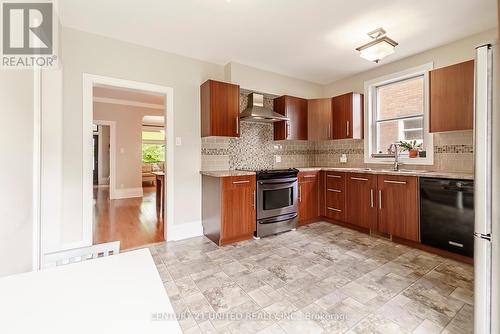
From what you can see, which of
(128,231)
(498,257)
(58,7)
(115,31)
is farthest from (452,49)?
(128,231)

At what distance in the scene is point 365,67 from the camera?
3877mm

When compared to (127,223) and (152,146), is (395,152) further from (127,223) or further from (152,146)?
(152,146)

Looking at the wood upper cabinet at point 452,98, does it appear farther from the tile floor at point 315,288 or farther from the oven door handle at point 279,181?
the oven door handle at point 279,181

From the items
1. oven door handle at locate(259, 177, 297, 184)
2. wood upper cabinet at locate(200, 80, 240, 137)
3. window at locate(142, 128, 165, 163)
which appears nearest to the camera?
wood upper cabinet at locate(200, 80, 240, 137)

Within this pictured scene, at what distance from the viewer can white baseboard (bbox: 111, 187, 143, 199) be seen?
6.39 metres

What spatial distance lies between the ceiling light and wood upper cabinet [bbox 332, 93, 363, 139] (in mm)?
1201

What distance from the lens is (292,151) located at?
4566 millimetres

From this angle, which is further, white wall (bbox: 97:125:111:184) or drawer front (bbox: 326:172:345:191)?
white wall (bbox: 97:125:111:184)

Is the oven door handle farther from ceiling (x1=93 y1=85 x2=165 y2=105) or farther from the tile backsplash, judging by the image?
ceiling (x1=93 y1=85 x2=165 y2=105)

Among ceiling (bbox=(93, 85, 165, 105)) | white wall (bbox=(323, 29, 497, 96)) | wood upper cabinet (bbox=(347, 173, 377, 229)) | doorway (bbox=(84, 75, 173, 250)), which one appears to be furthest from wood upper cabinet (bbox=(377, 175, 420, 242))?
ceiling (bbox=(93, 85, 165, 105))

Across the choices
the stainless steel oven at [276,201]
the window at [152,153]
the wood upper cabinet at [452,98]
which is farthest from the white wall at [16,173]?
the window at [152,153]

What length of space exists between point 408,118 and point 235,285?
3559mm

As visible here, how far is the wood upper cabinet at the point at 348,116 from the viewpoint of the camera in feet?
12.9

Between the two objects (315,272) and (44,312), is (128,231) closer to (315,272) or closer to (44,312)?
(315,272)
